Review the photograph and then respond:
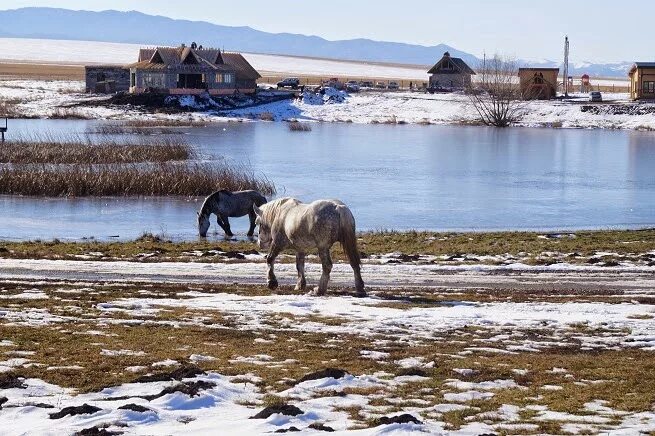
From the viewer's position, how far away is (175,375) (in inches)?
483

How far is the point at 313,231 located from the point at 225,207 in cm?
1459

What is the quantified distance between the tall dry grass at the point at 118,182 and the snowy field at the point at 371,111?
5371 cm

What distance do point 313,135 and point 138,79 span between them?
32.6 metres

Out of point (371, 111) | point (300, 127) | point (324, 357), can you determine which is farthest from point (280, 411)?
point (371, 111)

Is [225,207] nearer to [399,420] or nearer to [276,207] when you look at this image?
[276,207]

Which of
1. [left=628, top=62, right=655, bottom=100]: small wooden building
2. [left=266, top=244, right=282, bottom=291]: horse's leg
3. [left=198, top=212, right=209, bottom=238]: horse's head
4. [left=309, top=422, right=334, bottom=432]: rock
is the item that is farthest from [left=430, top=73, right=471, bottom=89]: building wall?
[left=309, top=422, right=334, bottom=432]: rock

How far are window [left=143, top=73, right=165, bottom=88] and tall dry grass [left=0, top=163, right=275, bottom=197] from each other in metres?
65.6

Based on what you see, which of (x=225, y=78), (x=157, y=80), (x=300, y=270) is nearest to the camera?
(x=300, y=270)

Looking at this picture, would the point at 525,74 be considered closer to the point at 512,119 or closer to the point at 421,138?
the point at 512,119

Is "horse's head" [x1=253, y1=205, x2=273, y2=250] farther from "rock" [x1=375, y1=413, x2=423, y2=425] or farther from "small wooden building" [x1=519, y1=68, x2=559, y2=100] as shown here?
"small wooden building" [x1=519, y1=68, x2=559, y2=100]

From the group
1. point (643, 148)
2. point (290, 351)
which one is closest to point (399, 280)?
point (290, 351)

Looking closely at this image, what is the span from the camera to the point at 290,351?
14320 mm

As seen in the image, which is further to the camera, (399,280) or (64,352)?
(399,280)

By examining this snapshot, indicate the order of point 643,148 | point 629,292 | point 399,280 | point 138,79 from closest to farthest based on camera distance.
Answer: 1. point 629,292
2. point 399,280
3. point 643,148
4. point 138,79
